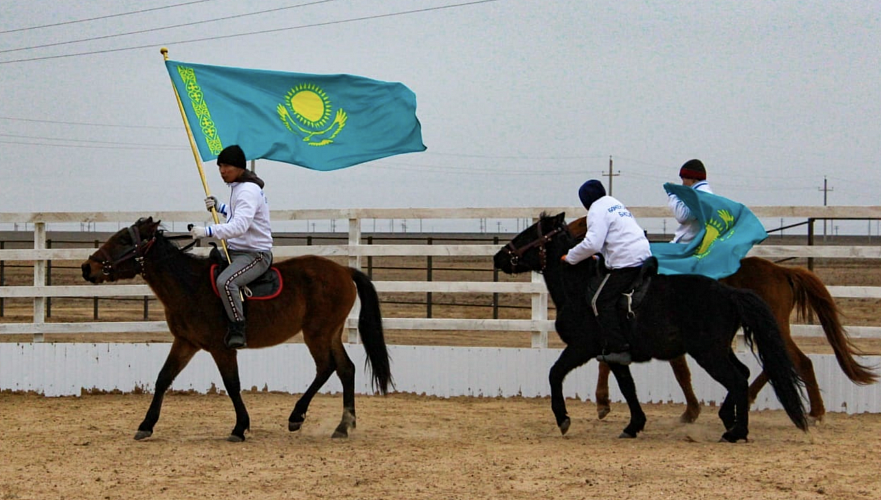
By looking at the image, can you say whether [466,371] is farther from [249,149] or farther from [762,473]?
[762,473]

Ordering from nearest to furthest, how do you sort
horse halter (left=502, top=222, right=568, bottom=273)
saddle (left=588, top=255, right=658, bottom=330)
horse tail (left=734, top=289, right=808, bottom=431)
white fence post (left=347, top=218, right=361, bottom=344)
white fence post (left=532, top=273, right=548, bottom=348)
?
horse tail (left=734, top=289, right=808, bottom=431) < saddle (left=588, top=255, right=658, bottom=330) < horse halter (left=502, top=222, right=568, bottom=273) < white fence post (left=532, top=273, right=548, bottom=348) < white fence post (left=347, top=218, right=361, bottom=344)

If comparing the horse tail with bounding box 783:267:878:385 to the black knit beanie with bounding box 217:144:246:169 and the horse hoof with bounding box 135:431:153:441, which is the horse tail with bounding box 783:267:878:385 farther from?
the horse hoof with bounding box 135:431:153:441

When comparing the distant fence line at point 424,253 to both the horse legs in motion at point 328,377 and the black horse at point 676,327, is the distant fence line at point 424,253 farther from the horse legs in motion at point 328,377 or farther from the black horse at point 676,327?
the horse legs in motion at point 328,377

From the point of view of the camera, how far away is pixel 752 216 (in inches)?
345

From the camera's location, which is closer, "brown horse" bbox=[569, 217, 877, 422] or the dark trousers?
the dark trousers

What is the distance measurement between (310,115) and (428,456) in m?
4.61

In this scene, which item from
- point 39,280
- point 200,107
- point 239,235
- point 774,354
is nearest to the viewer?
point 774,354

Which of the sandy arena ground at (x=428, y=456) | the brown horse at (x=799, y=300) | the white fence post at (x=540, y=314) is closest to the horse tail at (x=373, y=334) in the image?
the sandy arena ground at (x=428, y=456)

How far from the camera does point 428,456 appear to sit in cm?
710

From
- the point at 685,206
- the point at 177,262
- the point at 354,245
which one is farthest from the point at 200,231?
the point at 685,206

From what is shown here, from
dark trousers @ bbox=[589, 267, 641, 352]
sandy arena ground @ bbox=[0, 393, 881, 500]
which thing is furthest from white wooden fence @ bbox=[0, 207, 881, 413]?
dark trousers @ bbox=[589, 267, 641, 352]

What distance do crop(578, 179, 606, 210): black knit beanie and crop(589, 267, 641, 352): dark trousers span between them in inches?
26.6

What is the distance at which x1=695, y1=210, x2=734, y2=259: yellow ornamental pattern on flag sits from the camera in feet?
28.3

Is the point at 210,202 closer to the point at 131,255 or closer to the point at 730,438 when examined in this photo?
the point at 131,255
